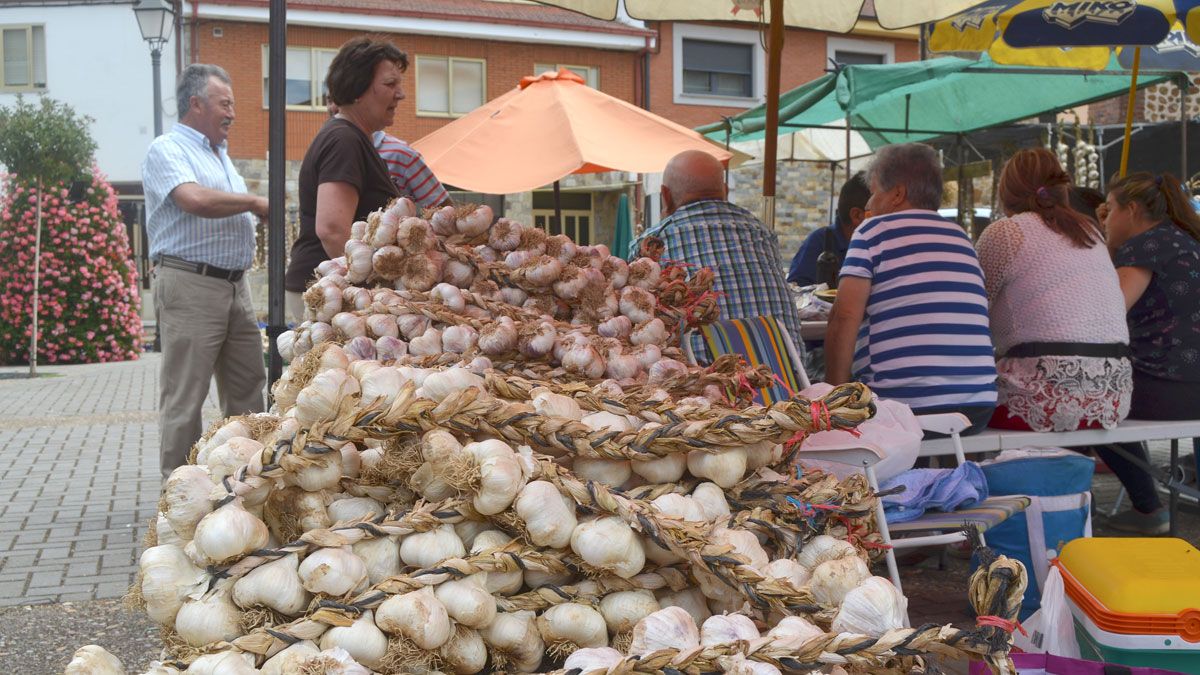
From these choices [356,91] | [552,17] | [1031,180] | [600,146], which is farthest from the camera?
[552,17]

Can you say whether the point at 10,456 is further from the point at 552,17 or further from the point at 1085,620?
the point at 552,17

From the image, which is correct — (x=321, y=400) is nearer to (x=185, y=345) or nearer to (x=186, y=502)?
(x=186, y=502)

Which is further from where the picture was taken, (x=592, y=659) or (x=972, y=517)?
(x=972, y=517)

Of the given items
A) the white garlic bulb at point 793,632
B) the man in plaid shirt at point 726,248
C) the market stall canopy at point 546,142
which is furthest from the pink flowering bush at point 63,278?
the white garlic bulb at point 793,632

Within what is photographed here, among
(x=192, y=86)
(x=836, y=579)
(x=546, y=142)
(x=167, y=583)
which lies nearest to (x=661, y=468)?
(x=836, y=579)

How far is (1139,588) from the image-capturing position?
2451 millimetres

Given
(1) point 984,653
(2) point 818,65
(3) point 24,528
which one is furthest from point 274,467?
(2) point 818,65

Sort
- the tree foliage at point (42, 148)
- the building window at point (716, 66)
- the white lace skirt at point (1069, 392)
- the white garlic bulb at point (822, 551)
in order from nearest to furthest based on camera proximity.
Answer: the white garlic bulb at point (822, 551) → the white lace skirt at point (1069, 392) → the tree foliage at point (42, 148) → the building window at point (716, 66)

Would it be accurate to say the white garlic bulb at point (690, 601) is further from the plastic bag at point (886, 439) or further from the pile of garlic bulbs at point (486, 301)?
the plastic bag at point (886, 439)

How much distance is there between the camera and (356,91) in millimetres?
3863

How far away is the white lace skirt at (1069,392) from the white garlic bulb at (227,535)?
3.36m

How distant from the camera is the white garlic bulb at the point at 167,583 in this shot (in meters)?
1.62

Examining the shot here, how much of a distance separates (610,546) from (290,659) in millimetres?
490

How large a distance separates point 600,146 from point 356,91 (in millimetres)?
2953
